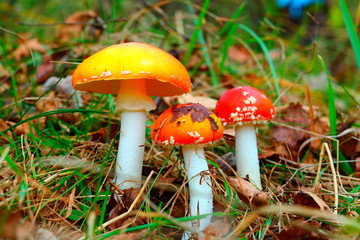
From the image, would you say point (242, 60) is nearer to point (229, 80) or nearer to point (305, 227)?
point (229, 80)

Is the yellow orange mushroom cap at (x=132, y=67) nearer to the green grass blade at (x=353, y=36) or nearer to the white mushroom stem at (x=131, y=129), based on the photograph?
the white mushroom stem at (x=131, y=129)

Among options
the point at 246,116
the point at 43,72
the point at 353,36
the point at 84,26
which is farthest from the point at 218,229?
the point at 84,26

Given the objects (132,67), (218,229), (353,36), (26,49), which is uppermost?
(26,49)

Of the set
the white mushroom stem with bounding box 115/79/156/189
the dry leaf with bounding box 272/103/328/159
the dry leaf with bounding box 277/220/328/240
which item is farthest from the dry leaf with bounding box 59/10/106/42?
the dry leaf with bounding box 277/220/328/240

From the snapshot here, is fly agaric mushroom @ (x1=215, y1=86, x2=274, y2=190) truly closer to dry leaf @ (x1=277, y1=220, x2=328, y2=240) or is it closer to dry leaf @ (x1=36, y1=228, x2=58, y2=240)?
dry leaf @ (x1=277, y1=220, x2=328, y2=240)

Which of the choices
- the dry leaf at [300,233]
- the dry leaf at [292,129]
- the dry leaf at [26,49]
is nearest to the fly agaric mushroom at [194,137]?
the dry leaf at [300,233]

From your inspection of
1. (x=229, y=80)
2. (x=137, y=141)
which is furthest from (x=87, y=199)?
(x=229, y=80)

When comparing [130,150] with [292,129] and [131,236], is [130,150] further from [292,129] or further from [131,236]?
[292,129]
